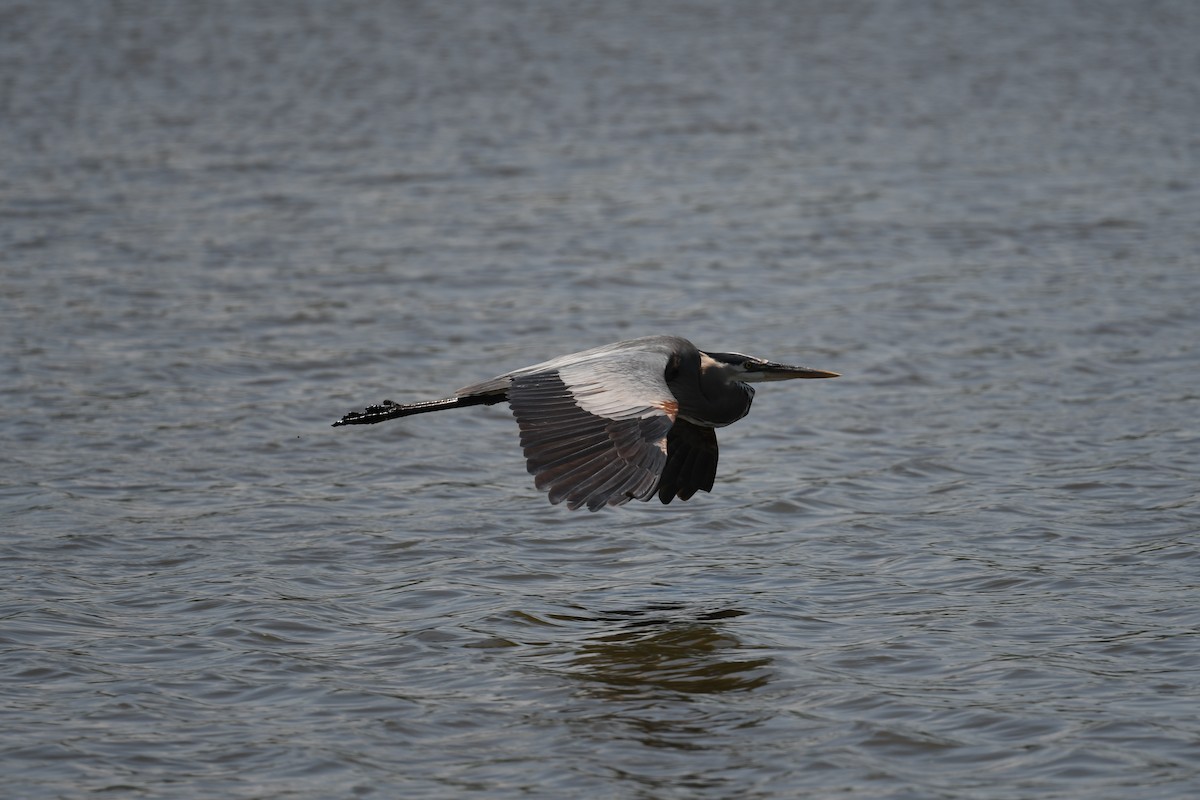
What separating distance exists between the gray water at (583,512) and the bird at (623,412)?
76 centimetres

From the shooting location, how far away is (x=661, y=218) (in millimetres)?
17562

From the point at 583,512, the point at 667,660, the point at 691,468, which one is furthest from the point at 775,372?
the point at 667,660

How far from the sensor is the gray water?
→ 6.49 meters

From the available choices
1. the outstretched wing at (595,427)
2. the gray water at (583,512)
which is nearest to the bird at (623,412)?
the outstretched wing at (595,427)

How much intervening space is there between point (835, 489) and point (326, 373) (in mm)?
4507

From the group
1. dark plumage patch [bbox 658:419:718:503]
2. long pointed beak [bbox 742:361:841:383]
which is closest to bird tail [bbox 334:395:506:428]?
dark plumage patch [bbox 658:419:718:503]

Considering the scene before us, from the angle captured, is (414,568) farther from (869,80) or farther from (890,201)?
(869,80)

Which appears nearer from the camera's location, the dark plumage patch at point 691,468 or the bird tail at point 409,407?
the bird tail at point 409,407

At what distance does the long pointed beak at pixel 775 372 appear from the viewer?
9062 mm

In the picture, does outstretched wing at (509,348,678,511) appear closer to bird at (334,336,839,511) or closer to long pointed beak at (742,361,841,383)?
bird at (334,336,839,511)

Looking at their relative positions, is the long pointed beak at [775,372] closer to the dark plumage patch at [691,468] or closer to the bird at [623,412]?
the bird at [623,412]

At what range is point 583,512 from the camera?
9.65 metres

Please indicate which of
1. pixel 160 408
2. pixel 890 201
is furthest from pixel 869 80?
pixel 160 408

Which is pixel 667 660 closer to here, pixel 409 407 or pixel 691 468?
pixel 691 468
